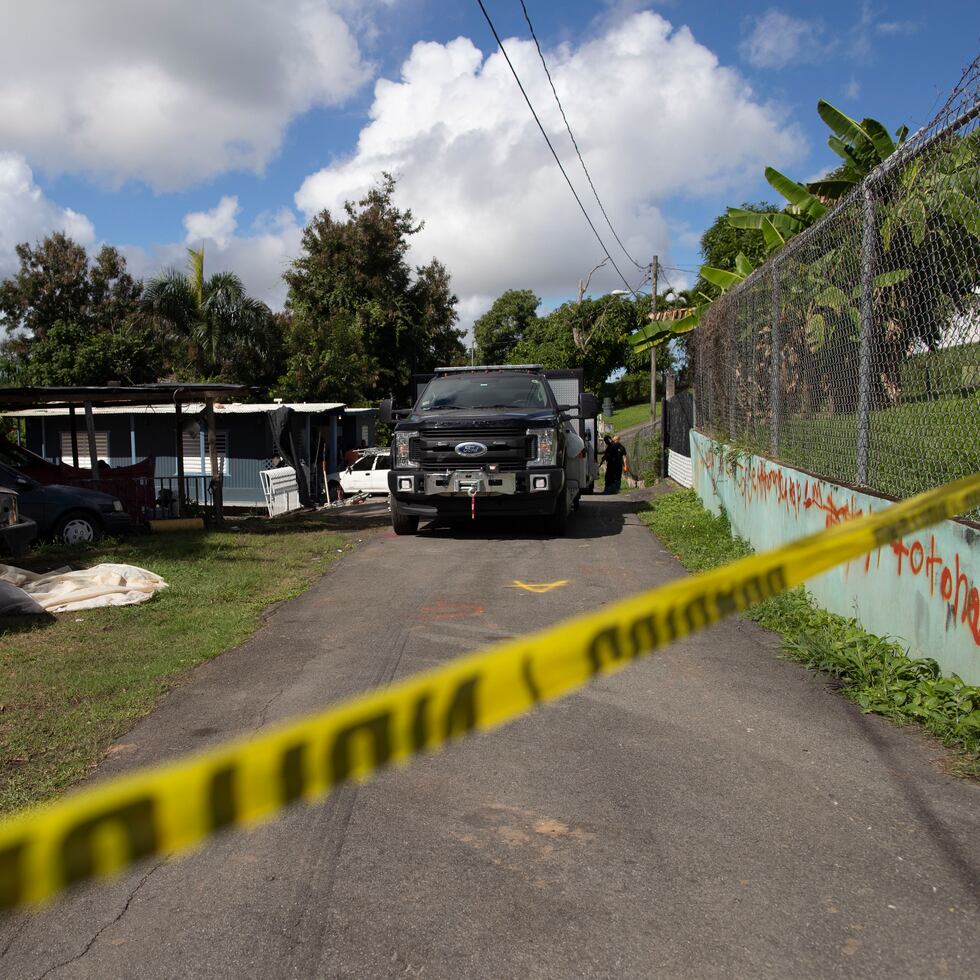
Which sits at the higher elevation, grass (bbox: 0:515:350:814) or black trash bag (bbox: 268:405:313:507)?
black trash bag (bbox: 268:405:313:507)

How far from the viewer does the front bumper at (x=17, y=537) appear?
936 centimetres

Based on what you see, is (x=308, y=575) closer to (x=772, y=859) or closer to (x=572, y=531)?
(x=572, y=531)

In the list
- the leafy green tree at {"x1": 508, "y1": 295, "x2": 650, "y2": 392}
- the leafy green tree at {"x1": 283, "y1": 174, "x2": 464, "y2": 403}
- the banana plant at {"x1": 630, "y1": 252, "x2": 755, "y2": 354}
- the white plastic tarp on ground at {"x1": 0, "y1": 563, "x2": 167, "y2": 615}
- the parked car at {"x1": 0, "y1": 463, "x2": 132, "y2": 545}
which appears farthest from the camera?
the leafy green tree at {"x1": 508, "y1": 295, "x2": 650, "y2": 392}

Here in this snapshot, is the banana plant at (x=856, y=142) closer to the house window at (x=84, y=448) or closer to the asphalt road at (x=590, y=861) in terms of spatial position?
the asphalt road at (x=590, y=861)

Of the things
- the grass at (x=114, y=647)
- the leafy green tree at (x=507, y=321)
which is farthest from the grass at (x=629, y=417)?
the grass at (x=114, y=647)

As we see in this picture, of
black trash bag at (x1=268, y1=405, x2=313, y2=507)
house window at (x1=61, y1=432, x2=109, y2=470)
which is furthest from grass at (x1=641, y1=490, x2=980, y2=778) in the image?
house window at (x1=61, y1=432, x2=109, y2=470)

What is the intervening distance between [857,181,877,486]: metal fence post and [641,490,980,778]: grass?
106 cm

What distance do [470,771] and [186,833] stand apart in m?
2.97

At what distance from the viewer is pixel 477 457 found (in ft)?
35.2

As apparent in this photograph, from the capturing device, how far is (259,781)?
98cm

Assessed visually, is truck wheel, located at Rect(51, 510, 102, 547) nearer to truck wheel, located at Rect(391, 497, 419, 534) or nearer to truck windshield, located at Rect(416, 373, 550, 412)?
truck wheel, located at Rect(391, 497, 419, 534)

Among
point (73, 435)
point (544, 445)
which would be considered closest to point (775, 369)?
point (544, 445)

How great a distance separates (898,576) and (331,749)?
4.48m

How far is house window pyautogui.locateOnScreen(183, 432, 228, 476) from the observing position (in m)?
24.8
